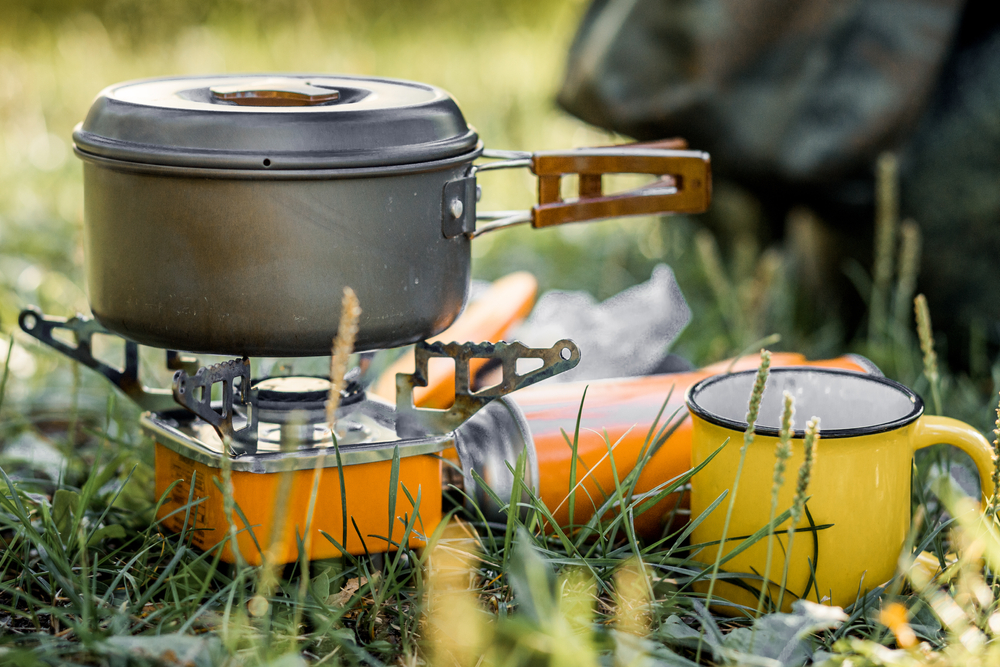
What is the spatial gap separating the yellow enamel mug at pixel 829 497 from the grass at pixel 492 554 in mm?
36

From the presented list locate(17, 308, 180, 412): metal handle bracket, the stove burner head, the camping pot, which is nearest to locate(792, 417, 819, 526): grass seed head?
the camping pot

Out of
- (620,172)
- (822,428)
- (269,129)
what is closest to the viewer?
(269,129)

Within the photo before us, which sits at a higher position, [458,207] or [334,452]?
[458,207]

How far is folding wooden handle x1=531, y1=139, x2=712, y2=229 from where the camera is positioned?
4.01ft

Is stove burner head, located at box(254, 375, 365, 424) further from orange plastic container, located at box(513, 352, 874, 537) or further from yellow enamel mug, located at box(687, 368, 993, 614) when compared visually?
yellow enamel mug, located at box(687, 368, 993, 614)

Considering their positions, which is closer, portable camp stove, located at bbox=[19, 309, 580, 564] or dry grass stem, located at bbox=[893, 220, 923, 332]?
portable camp stove, located at bbox=[19, 309, 580, 564]

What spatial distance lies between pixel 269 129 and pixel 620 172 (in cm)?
45

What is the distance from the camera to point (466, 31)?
17.9 ft

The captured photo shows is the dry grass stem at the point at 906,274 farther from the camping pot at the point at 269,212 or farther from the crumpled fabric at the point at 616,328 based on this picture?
the camping pot at the point at 269,212

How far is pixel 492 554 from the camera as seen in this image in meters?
1.16

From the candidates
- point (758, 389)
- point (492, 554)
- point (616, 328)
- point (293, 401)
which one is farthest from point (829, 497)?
point (616, 328)

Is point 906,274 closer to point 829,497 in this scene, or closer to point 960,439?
point 960,439

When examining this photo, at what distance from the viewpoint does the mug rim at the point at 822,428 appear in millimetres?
1019

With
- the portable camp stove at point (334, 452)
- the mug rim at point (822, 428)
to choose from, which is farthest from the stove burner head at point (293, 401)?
the mug rim at point (822, 428)
